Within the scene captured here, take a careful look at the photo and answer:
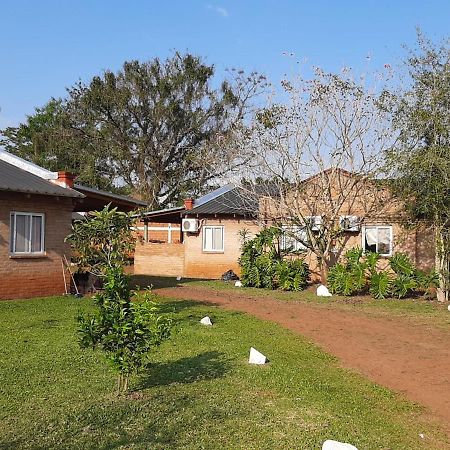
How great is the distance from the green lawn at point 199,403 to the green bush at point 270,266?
30.4 feet

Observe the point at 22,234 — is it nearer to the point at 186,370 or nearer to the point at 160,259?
the point at 186,370

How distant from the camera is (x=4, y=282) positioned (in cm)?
1404

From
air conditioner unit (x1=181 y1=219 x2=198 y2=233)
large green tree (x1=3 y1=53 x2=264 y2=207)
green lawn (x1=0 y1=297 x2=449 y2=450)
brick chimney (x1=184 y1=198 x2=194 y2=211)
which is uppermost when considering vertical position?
large green tree (x1=3 y1=53 x2=264 y2=207)

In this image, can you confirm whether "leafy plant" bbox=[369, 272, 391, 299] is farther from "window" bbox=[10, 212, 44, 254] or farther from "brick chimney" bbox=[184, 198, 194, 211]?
"brick chimney" bbox=[184, 198, 194, 211]

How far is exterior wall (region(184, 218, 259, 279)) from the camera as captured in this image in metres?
22.9

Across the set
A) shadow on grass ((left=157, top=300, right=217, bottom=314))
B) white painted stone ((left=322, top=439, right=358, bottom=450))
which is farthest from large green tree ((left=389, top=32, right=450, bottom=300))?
white painted stone ((left=322, top=439, right=358, bottom=450))

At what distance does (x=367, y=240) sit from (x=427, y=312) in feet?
21.4

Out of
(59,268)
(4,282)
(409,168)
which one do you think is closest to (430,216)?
(409,168)

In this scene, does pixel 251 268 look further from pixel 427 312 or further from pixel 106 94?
pixel 106 94

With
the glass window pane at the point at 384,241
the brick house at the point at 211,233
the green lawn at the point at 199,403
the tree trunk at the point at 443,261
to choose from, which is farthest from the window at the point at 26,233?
the glass window pane at the point at 384,241

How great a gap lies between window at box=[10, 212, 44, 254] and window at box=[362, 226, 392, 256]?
11083mm

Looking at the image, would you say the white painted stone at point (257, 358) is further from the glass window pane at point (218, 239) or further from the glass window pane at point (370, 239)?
the glass window pane at point (218, 239)

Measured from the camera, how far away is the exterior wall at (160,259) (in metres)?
25.1

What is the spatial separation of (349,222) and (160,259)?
1010 cm
